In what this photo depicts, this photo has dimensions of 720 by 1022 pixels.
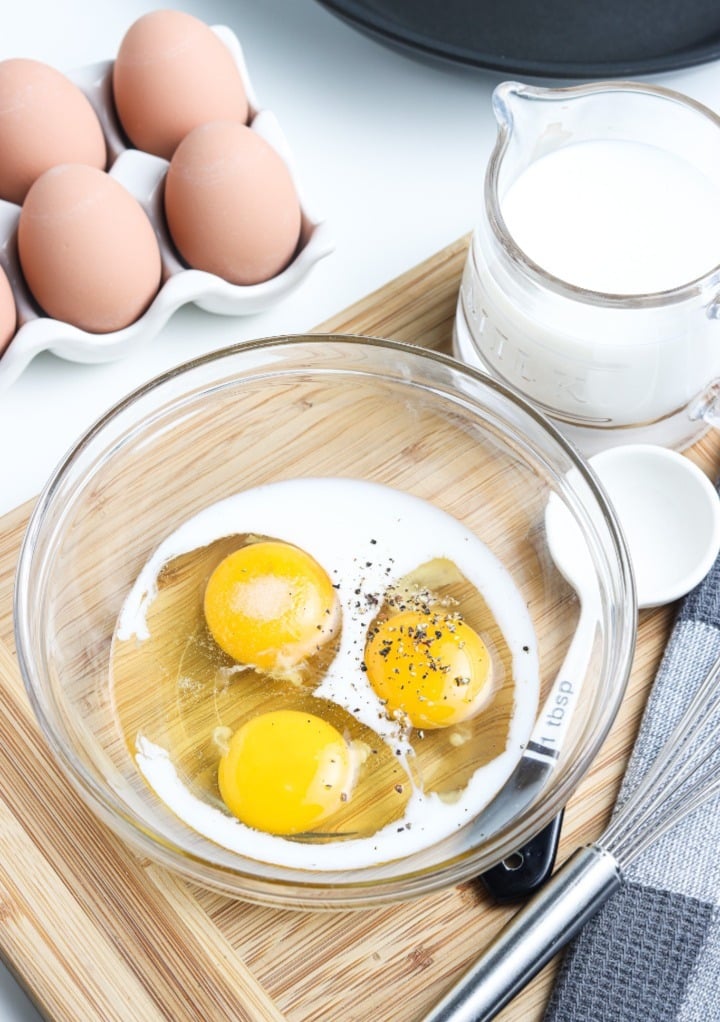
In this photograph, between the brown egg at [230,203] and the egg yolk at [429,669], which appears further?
the brown egg at [230,203]

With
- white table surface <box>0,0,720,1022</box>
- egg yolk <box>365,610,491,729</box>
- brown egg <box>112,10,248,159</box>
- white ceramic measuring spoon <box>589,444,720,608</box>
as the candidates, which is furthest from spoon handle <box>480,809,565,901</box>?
brown egg <box>112,10,248,159</box>

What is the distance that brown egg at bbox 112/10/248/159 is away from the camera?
1.32 metres

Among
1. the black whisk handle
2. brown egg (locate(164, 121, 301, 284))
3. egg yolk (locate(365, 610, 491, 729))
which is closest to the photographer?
the black whisk handle

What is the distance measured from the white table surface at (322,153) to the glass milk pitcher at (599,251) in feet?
0.83

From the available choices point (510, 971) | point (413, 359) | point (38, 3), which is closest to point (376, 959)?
point (510, 971)

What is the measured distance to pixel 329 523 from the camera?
1.25m

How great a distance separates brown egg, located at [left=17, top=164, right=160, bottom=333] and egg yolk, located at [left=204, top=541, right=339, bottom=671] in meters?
0.31

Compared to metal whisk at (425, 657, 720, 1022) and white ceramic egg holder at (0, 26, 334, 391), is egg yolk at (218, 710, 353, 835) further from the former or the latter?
white ceramic egg holder at (0, 26, 334, 391)

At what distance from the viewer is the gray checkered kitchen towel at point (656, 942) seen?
1082 mm

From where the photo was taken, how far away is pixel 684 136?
3.92ft

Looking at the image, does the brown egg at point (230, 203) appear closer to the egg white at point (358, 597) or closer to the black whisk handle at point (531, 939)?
the egg white at point (358, 597)

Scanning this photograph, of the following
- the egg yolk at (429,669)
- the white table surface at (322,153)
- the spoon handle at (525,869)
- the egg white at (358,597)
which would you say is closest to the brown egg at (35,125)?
the white table surface at (322,153)

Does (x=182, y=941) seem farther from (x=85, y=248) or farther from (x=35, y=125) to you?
(x=35, y=125)

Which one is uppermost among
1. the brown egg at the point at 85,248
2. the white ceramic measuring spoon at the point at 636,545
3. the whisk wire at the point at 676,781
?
the brown egg at the point at 85,248
